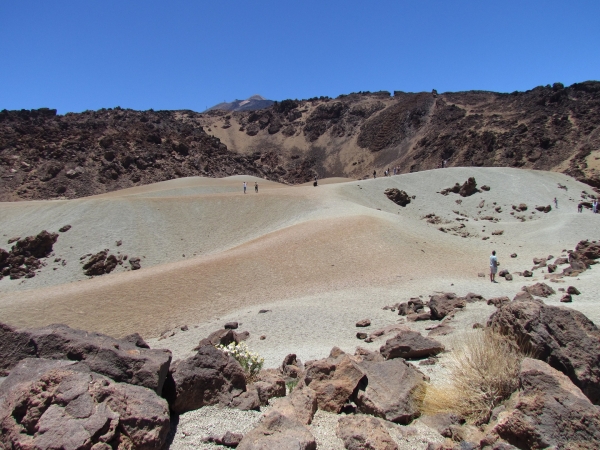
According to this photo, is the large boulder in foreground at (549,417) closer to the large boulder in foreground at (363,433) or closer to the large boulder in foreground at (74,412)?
the large boulder in foreground at (363,433)

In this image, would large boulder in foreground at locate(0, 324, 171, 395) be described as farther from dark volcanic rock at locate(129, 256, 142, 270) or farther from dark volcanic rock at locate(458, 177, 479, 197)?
dark volcanic rock at locate(458, 177, 479, 197)

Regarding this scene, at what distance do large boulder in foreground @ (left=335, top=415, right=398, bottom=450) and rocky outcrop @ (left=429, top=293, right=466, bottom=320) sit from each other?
7.54 meters

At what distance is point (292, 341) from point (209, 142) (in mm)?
57318

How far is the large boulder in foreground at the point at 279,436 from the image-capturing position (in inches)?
156

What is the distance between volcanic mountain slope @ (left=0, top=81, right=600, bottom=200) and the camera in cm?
5172

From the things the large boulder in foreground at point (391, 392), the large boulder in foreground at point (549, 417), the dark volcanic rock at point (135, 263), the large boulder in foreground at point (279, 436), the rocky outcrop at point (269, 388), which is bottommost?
the dark volcanic rock at point (135, 263)

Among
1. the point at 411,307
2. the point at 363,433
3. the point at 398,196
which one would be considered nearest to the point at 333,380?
the point at 363,433

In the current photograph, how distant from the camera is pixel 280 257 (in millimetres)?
19359

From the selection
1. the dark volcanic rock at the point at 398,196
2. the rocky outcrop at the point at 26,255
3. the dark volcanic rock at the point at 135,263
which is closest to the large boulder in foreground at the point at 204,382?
the dark volcanic rock at the point at 135,263

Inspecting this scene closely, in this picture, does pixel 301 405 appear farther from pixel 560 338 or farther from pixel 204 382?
pixel 560 338

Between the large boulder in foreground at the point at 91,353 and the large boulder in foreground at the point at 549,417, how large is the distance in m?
3.61

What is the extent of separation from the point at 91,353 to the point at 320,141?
284 feet

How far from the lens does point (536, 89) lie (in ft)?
249

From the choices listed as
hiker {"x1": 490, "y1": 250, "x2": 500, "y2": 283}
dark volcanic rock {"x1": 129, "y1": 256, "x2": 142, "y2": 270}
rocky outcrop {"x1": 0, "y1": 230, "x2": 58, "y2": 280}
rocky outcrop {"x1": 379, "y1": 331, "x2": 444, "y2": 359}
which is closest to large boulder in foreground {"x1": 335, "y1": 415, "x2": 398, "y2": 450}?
rocky outcrop {"x1": 379, "y1": 331, "x2": 444, "y2": 359}
